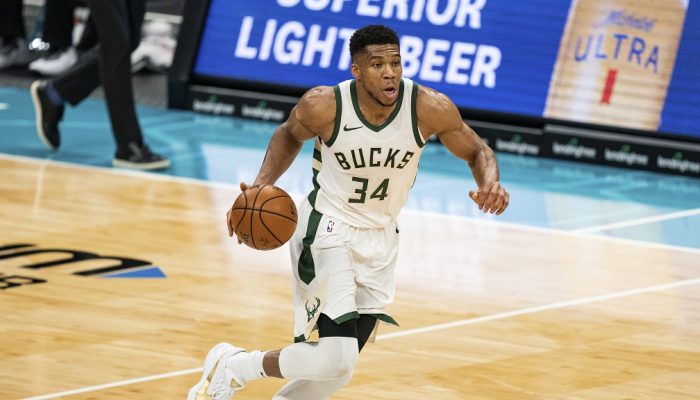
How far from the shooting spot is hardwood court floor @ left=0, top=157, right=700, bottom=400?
6.63 metres

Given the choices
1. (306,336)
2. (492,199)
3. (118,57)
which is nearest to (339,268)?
(306,336)

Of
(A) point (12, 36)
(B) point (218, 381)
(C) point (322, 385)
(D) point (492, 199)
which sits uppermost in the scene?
(D) point (492, 199)

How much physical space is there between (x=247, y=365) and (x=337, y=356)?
0.53 metres

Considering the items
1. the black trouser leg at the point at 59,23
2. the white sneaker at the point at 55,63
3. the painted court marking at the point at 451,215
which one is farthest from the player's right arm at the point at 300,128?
the black trouser leg at the point at 59,23

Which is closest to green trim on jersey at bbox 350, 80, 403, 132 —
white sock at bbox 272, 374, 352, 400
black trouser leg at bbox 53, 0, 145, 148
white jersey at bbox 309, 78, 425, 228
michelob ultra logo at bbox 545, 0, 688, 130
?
white jersey at bbox 309, 78, 425, 228

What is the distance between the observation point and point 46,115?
11.6m

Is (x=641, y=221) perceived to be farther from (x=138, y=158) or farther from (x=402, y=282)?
(x=138, y=158)

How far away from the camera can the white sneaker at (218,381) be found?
229 inches

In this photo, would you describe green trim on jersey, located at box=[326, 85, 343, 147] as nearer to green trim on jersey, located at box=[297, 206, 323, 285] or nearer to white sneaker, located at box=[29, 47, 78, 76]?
green trim on jersey, located at box=[297, 206, 323, 285]

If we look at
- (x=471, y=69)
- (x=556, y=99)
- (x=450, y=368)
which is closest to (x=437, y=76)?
(x=471, y=69)

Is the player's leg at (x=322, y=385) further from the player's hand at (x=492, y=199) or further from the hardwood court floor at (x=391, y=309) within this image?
the player's hand at (x=492, y=199)

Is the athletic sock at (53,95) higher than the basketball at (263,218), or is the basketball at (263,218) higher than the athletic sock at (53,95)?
the basketball at (263,218)

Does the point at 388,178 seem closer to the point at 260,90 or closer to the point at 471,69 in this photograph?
the point at 471,69

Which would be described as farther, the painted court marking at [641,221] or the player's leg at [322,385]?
the painted court marking at [641,221]
